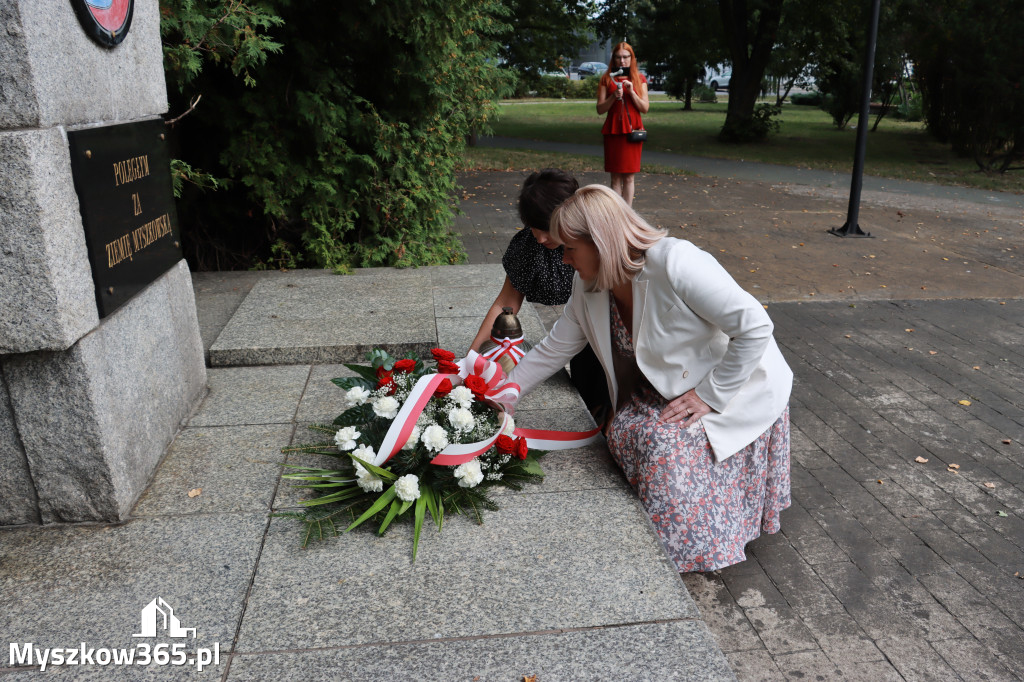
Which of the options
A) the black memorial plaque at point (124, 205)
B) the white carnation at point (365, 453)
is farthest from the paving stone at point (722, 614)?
the black memorial plaque at point (124, 205)

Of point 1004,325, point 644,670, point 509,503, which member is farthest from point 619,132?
point 644,670

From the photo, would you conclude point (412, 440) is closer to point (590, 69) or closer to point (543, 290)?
point (543, 290)

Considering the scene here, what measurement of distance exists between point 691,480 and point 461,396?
0.91 meters

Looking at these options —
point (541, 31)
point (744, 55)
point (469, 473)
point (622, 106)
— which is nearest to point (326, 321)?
point (469, 473)

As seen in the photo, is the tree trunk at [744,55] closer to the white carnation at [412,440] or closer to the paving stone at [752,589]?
the paving stone at [752,589]

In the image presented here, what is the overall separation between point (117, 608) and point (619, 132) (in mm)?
8093

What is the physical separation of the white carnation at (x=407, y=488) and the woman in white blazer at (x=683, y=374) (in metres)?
0.83

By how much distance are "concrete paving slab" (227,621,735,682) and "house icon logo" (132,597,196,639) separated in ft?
0.79

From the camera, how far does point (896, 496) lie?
3734 millimetres

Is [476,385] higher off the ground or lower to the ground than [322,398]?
higher

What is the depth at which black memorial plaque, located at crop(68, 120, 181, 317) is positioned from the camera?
108 inches

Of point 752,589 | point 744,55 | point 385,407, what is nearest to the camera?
point 385,407

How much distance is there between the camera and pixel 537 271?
409 centimetres

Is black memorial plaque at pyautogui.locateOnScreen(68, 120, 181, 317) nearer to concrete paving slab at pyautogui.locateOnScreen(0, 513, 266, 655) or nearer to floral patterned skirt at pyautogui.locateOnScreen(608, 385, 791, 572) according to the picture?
concrete paving slab at pyautogui.locateOnScreen(0, 513, 266, 655)
